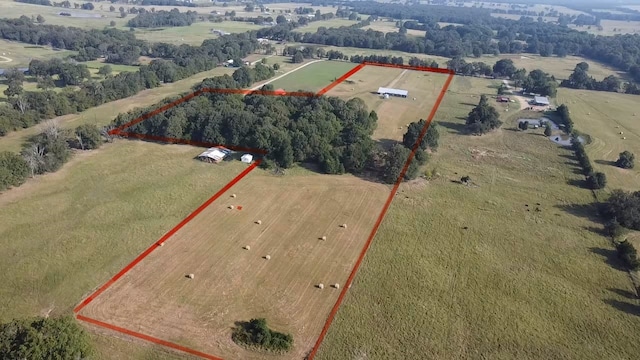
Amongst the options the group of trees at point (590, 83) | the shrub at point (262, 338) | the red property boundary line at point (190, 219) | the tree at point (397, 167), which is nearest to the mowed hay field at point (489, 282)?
the red property boundary line at point (190, 219)

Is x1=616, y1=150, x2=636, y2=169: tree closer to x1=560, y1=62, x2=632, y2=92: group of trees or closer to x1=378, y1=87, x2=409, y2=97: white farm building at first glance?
x1=378, y1=87, x2=409, y2=97: white farm building

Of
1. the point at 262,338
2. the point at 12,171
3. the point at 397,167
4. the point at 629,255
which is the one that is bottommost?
the point at 262,338

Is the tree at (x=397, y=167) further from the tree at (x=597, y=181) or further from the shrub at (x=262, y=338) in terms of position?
the shrub at (x=262, y=338)

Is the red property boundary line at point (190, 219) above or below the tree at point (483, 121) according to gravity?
below

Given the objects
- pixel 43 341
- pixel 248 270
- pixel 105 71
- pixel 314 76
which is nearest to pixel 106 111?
pixel 105 71

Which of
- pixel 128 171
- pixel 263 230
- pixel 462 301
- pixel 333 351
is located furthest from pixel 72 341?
pixel 128 171

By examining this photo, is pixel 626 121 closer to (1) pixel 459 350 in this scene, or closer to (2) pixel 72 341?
(1) pixel 459 350

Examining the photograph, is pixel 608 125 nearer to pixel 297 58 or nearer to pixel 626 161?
pixel 626 161
